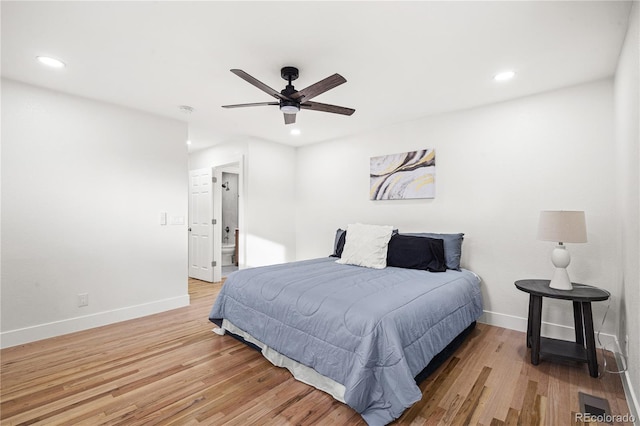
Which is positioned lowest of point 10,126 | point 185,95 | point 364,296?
point 364,296

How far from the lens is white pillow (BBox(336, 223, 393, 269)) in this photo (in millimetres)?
3252

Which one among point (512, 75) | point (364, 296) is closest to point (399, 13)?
point (512, 75)

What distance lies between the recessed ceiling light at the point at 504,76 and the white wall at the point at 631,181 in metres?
0.67

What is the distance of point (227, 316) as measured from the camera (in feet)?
9.07

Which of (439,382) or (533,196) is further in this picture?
(533,196)

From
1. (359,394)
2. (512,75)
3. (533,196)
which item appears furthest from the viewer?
(533,196)

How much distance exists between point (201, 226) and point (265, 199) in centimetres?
148

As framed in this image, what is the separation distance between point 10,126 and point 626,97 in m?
Result: 4.86

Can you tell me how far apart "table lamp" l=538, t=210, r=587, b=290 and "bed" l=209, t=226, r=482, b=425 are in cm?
70

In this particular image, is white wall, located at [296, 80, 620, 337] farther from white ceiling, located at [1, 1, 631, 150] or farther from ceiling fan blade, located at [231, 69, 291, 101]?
ceiling fan blade, located at [231, 69, 291, 101]

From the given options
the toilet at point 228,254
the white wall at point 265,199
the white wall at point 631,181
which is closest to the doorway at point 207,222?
the white wall at point 265,199

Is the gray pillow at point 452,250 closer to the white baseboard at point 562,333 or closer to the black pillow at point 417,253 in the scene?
the black pillow at point 417,253

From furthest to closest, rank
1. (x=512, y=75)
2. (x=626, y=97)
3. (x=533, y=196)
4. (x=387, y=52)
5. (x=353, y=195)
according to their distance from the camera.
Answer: (x=353, y=195)
(x=533, y=196)
(x=512, y=75)
(x=387, y=52)
(x=626, y=97)

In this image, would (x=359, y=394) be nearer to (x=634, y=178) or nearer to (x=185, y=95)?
(x=634, y=178)
